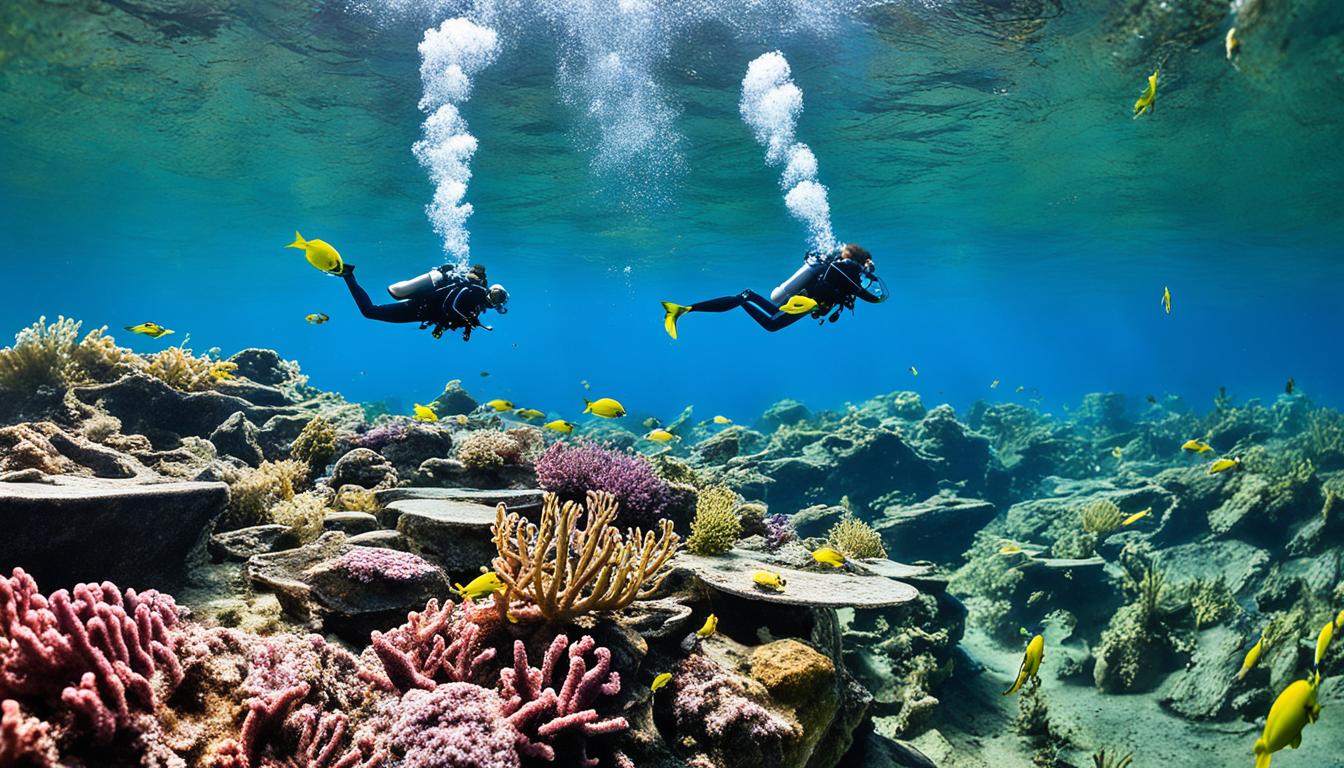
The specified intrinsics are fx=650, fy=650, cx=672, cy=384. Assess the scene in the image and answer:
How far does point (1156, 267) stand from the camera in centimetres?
4344

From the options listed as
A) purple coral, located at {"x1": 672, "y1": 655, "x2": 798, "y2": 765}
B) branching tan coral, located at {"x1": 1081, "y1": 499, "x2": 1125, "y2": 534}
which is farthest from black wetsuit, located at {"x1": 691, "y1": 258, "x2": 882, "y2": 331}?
branching tan coral, located at {"x1": 1081, "y1": 499, "x2": 1125, "y2": 534}

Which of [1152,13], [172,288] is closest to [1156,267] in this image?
[1152,13]

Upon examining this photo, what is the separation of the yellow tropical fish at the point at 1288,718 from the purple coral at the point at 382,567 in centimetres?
437

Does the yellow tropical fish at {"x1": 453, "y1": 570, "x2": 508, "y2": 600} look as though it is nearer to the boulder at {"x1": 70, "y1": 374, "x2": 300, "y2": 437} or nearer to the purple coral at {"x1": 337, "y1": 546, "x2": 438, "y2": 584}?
the purple coral at {"x1": 337, "y1": 546, "x2": 438, "y2": 584}

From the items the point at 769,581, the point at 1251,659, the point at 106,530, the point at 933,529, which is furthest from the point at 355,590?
the point at 933,529

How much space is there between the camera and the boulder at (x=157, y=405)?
813 centimetres

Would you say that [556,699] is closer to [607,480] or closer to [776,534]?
[607,480]

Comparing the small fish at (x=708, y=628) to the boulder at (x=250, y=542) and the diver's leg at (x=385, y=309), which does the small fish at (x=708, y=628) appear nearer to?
the boulder at (x=250, y=542)

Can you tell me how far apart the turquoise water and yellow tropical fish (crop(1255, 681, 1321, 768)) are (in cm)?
936

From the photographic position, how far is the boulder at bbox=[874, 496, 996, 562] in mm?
13883

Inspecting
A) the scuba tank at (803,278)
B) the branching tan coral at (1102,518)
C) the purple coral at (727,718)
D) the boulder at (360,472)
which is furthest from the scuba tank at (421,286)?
the branching tan coral at (1102,518)

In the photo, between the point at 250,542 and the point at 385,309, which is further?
the point at 385,309

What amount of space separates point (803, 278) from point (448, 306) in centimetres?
406

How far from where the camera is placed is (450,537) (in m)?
4.63
